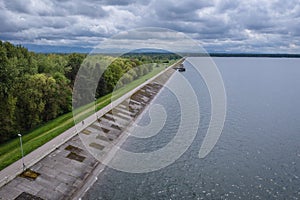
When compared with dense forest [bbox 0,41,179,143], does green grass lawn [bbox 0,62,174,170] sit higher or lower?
lower

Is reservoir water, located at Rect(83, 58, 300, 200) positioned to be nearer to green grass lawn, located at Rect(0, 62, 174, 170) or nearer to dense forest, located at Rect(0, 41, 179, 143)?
green grass lawn, located at Rect(0, 62, 174, 170)

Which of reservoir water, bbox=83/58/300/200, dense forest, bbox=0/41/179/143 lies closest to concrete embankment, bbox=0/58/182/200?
reservoir water, bbox=83/58/300/200

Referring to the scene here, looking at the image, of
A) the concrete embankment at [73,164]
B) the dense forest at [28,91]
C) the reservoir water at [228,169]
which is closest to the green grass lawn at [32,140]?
the concrete embankment at [73,164]

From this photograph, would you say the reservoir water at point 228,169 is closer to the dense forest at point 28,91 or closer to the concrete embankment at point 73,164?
the concrete embankment at point 73,164

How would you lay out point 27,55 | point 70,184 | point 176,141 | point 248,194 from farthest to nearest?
point 27,55
point 176,141
point 70,184
point 248,194

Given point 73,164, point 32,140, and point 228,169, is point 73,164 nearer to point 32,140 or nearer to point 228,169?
point 32,140

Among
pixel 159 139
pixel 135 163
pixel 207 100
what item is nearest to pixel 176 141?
pixel 159 139

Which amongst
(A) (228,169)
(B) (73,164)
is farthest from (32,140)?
(A) (228,169)

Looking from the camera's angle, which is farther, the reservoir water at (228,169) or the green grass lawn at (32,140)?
the green grass lawn at (32,140)

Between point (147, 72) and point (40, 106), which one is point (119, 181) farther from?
point (147, 72)
